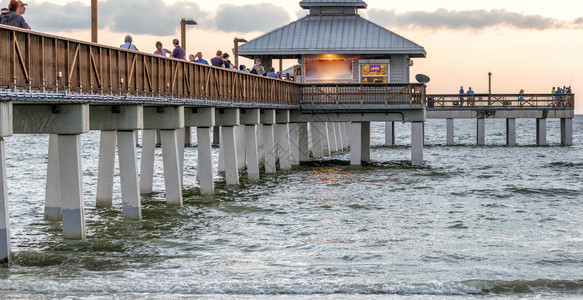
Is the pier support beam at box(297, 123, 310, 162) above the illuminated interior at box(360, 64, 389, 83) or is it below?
below

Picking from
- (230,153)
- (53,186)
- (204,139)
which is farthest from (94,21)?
(230,153)

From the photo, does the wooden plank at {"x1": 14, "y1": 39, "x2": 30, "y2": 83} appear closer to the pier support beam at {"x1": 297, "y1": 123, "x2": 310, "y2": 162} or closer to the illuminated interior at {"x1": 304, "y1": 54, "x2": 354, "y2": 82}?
the pier support beam at {"x1": 297, "y1": 123, "x2": 310, "y2": 162}

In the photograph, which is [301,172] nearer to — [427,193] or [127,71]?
[427,193]

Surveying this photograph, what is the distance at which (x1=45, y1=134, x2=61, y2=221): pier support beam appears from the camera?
25.4 metres

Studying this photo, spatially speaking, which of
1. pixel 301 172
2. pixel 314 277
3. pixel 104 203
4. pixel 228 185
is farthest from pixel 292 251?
pixel 301 172

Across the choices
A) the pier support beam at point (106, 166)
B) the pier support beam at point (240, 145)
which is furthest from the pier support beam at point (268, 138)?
the pier support beam at point (106, 166)

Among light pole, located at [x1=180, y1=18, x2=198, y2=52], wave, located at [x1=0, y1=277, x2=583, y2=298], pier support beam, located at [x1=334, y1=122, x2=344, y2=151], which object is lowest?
wave, located at [x1=0, y1=277, x2=583, y2=298]

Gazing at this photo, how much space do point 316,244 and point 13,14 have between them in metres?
8.34

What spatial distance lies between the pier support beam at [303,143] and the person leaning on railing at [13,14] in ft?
116

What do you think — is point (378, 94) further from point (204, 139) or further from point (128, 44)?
point (128, 44)

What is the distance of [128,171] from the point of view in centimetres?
A: 2452

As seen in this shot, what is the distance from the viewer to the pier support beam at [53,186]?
83.3ft

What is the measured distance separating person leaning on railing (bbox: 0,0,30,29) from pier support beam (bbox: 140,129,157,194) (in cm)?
1103

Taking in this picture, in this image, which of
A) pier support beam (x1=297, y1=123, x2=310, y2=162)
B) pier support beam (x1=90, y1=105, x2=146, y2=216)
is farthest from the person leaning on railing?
pier support beam (x1=297, y1=123, x2=310, y2=162)
